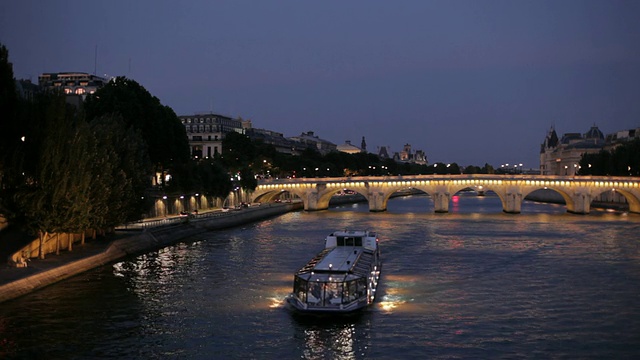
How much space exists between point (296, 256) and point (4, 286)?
75.6 ft

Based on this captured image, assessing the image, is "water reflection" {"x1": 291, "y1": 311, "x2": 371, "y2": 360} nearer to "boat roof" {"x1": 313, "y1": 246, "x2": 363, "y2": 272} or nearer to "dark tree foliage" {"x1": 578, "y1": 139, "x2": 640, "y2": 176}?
"boat roof" {"x1": 313, "y1": 246, "x2": 363, "y2": 272}

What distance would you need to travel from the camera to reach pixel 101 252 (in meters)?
48.8

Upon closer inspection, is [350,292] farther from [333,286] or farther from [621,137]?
[621,137]

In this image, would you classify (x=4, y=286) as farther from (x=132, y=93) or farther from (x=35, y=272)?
(x=132, y=93)

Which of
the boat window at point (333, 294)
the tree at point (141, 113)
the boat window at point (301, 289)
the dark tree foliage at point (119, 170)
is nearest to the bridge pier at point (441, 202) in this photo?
the tree at point (141, 113)

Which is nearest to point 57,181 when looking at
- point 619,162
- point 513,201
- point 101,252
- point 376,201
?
point 101,252

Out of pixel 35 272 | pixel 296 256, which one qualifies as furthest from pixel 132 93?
pixel 35 272

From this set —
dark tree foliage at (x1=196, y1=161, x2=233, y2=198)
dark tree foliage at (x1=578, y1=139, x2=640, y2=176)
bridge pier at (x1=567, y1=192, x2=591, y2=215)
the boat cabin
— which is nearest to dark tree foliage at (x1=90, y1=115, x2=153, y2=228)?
the boat cabin

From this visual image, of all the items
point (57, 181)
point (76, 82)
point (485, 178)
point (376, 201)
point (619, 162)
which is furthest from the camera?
point (76, 82)

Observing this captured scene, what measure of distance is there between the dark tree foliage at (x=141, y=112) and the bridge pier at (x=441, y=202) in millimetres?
40486

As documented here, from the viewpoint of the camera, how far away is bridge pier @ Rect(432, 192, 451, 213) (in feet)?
357

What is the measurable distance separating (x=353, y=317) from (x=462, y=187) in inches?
3154

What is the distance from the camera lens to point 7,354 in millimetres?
27531

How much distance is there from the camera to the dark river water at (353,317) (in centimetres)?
2892
